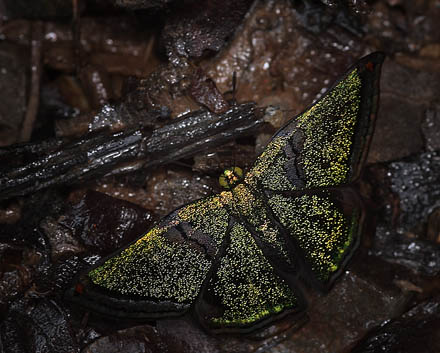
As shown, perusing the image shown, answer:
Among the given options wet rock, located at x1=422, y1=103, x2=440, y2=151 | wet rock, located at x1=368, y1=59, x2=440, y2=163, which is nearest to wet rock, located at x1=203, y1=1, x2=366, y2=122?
wet rock, located at x1=368, y1=59, x2=440, y2=163

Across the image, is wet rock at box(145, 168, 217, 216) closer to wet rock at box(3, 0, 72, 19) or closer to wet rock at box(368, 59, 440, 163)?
wet rock at box(368, 59, 440, 163)

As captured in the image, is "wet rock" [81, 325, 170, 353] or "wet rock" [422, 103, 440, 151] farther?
"wet rock" [422, 103, 440, 151]

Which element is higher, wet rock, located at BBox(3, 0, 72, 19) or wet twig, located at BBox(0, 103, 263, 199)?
wet rock, located at BBox(3, 0, 72, 19)

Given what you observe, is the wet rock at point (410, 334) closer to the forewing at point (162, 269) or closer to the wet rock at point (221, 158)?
the forewing at point (162, 269)

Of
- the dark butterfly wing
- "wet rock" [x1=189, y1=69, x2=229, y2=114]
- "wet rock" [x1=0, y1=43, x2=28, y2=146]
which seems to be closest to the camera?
the dark butterfly wing

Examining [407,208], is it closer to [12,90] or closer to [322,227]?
[322,227]

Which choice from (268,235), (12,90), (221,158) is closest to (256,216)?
(268,235)

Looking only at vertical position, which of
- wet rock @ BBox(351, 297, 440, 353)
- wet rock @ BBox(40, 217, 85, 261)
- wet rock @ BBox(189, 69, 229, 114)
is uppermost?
wet rock @ BBox(189, 69, 229, 114)
